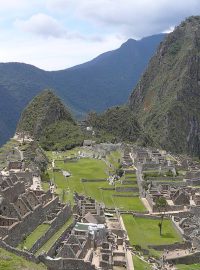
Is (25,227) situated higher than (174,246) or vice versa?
(25,227)

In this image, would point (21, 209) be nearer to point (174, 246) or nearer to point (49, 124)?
point (174, 246)

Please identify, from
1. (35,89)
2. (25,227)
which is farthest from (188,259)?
A: (35,89)

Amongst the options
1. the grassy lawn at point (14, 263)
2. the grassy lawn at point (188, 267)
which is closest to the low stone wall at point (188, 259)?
the grassy lawn at point (188, 267)

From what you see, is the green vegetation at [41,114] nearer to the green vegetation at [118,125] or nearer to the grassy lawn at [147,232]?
the green vegetation at [118,125]

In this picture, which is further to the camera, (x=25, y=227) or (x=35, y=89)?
(x=35, y=89)

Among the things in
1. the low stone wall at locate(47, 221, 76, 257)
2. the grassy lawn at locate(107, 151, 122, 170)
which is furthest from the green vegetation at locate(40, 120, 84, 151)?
the low stone wall at locate(47, 221, 76, 257)

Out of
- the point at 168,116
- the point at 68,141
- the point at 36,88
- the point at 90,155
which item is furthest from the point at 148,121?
the point at 90,155

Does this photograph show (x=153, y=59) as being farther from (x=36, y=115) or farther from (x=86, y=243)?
(x=86, y=243)

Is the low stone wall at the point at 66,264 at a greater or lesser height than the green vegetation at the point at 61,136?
greater
